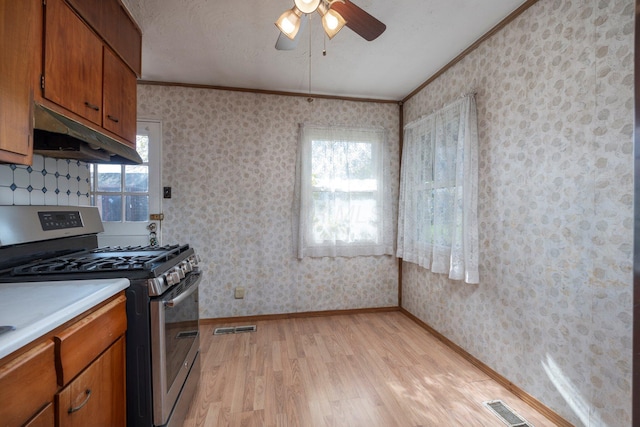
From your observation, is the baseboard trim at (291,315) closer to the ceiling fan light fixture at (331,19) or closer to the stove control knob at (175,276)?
the stove control knob at (175,276)

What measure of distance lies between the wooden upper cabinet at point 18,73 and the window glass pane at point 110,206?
1.81 m

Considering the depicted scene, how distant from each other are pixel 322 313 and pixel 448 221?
66.6 inches

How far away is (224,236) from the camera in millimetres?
2990

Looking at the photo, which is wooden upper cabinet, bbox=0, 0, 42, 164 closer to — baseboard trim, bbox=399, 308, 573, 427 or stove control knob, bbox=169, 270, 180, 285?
stove control knob, bbox=169, 270, 180, 285

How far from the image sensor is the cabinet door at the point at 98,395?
0.89 metres

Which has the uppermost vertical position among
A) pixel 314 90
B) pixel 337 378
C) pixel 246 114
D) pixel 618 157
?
pixel 314 90

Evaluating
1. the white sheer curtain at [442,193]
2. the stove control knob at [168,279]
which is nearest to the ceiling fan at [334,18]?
the white sheer curtain at [442,193]

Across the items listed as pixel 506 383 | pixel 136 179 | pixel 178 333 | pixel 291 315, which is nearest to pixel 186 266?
pixel 178 333

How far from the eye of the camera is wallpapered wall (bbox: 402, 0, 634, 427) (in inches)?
52.2

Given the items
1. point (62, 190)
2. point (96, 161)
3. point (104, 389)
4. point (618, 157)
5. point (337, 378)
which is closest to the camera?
point (104, 389)

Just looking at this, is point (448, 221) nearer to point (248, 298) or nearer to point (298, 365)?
point (298, 365)

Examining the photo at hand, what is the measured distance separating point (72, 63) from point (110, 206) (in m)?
1.74

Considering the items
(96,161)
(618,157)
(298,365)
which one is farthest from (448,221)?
(96,161)

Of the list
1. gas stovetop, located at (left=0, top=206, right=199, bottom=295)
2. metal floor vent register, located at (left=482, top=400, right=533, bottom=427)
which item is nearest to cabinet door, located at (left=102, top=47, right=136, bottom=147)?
gas stovetop, located at (left=0, top=206, right=199, bottom=295)
